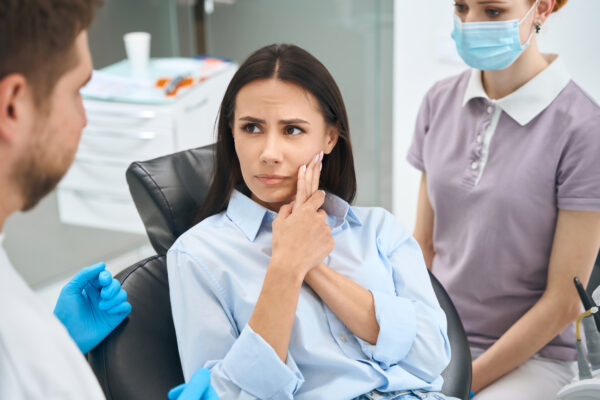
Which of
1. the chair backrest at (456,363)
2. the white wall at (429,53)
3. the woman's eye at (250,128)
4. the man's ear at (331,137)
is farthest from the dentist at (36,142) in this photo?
the white wall at (429,53)

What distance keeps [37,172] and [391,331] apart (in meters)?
0.78

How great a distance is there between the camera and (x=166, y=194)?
5.24ft

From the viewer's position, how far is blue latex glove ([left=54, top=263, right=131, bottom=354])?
137 centimetres

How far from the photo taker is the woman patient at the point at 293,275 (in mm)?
1276

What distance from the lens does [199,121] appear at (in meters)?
3.07

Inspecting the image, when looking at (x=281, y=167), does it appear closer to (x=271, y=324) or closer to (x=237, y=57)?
(x=271, y=324)

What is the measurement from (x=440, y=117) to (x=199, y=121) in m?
1.41

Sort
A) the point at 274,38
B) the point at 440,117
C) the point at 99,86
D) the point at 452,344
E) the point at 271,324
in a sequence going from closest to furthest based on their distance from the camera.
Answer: the point at 271,324, the point at 452,344, the point at 440,117, the point at 99,86, the point at 274,38

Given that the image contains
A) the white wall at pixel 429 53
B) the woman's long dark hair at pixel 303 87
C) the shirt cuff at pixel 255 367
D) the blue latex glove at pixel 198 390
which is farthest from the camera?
the white wall at pixel 429 53

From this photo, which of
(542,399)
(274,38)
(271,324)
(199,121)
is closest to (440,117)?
(542,399)

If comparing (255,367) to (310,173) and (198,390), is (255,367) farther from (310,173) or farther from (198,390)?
(310,173)

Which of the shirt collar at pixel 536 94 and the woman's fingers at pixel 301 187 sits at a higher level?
the shirt collar at pixel 536 94

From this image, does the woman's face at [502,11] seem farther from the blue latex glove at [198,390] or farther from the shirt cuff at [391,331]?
the blue latex glove at [198,390]

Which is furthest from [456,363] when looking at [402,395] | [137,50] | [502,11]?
[137,50]
